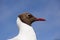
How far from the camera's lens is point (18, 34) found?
16.6 ft

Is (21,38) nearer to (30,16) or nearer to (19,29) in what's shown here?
(19,29)

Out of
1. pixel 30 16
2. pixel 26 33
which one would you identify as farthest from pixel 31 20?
pixel 26 33

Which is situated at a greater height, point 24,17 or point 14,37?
point 24,17

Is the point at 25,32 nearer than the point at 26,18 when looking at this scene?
Yes

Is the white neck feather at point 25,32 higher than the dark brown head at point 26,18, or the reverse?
the dark brown head at point 26,18

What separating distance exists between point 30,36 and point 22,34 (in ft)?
0.58

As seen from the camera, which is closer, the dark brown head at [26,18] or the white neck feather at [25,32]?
the white neck feather at [25,32]

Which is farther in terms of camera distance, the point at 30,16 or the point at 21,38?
the point at 30,16

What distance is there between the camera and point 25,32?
5.01 metres

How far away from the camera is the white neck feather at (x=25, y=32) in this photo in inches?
195

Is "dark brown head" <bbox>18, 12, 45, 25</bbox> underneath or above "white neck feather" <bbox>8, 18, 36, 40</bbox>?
above

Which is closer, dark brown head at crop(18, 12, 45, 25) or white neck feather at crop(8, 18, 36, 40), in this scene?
white neck feather at crop(8, 18, 36, 40)

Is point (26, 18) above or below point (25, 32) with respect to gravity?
above

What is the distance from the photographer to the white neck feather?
4949 mm
